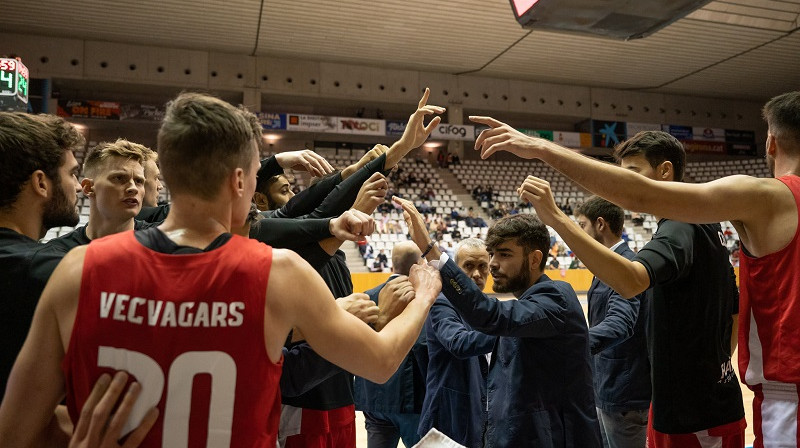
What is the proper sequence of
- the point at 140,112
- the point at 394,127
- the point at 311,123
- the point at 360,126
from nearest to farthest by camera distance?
the point at 140,112
the point at 311,123
the point at 360,126
the point at 394,127

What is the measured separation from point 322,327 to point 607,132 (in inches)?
1008

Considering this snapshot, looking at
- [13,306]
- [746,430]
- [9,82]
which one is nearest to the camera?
[13,306]

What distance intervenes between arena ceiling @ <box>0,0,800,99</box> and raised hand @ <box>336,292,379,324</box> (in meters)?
15.4

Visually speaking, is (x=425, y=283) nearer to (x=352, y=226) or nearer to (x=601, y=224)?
(x=352, y=226)

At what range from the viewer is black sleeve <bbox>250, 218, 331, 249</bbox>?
243 centimetres

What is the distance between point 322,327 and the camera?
1.38m

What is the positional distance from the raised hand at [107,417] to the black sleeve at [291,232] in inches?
48.8

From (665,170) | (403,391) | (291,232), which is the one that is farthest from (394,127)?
(291,232)

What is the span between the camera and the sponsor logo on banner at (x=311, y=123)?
70.0ft

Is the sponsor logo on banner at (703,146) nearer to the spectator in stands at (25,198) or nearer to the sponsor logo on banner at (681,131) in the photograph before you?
the sponsor logo on banner at (681,131)

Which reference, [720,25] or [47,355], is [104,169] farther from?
[720,25]

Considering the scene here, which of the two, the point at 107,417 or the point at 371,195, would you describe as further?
the point at 371,195

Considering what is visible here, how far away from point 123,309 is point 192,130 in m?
0.45

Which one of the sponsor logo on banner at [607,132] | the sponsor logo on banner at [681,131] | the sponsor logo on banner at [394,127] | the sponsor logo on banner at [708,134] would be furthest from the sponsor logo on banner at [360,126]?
the sponsor logo on banner at [708,134]
